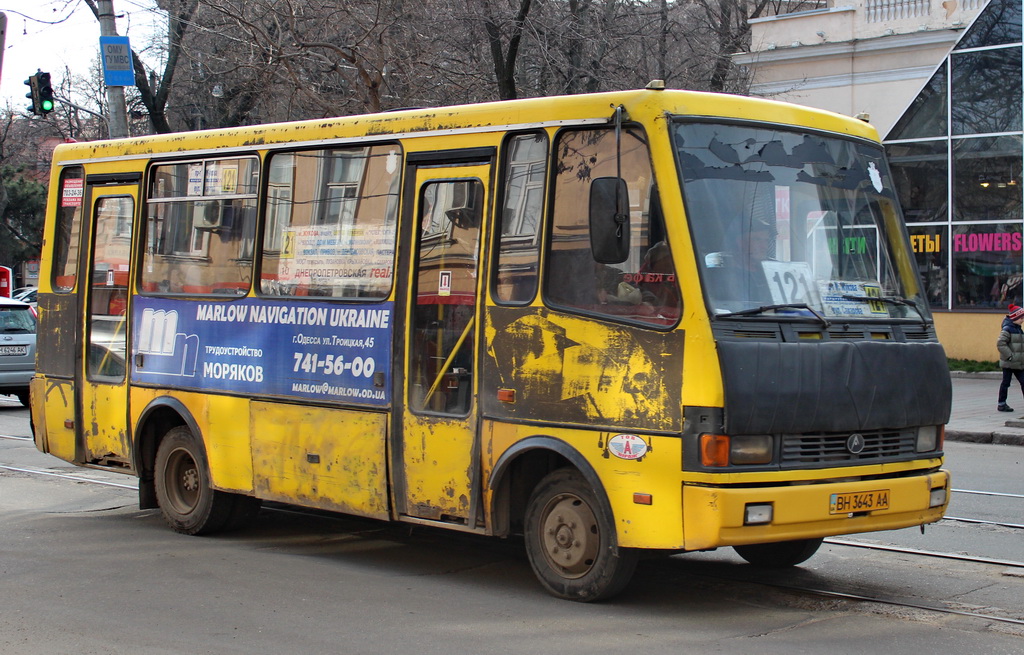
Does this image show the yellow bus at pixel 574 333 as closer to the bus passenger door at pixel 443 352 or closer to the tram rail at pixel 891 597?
the bus passenger door at pixel 443 352

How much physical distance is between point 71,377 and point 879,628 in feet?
22.4

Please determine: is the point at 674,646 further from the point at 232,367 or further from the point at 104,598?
the point at 232,367

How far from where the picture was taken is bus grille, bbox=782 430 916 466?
6281mm

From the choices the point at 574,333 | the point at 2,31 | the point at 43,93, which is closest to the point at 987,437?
the point at 574,333

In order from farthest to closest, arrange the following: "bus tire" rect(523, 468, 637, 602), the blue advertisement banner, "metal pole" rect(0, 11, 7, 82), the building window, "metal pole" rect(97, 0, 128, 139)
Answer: the building window
"metal pole" rect(97, 0, 128, 139)
"metal pole" rect(0, 11, 7, 82)
the blue advertisement banner
"bus tire" rect(523, 468, 637, 602)

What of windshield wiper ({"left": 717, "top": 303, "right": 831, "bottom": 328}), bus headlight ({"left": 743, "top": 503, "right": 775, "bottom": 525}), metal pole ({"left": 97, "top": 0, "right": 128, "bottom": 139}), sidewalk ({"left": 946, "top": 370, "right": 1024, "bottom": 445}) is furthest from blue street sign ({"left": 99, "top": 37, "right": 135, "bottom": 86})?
bus headlight ({"left": 743, "top": 503, "right": 775, "bottom": 525})

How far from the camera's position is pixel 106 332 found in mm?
9859

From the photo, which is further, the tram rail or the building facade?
the building facade

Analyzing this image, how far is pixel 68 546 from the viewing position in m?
8.61

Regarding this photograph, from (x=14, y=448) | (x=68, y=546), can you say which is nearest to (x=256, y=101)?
(x=14, y=448)

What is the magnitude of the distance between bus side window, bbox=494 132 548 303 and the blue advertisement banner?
3.19 feet

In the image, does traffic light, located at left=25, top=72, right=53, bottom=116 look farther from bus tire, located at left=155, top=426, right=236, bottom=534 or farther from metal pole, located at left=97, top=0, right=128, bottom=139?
bus tire, located at left=155, top=426, right=236, bottom=534

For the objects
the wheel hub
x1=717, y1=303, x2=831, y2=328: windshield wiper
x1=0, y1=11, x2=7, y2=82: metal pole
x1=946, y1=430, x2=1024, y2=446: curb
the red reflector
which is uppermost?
x1=0, y1=11, x2=7, y2=82: metal pole

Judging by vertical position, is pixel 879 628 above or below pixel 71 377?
below
